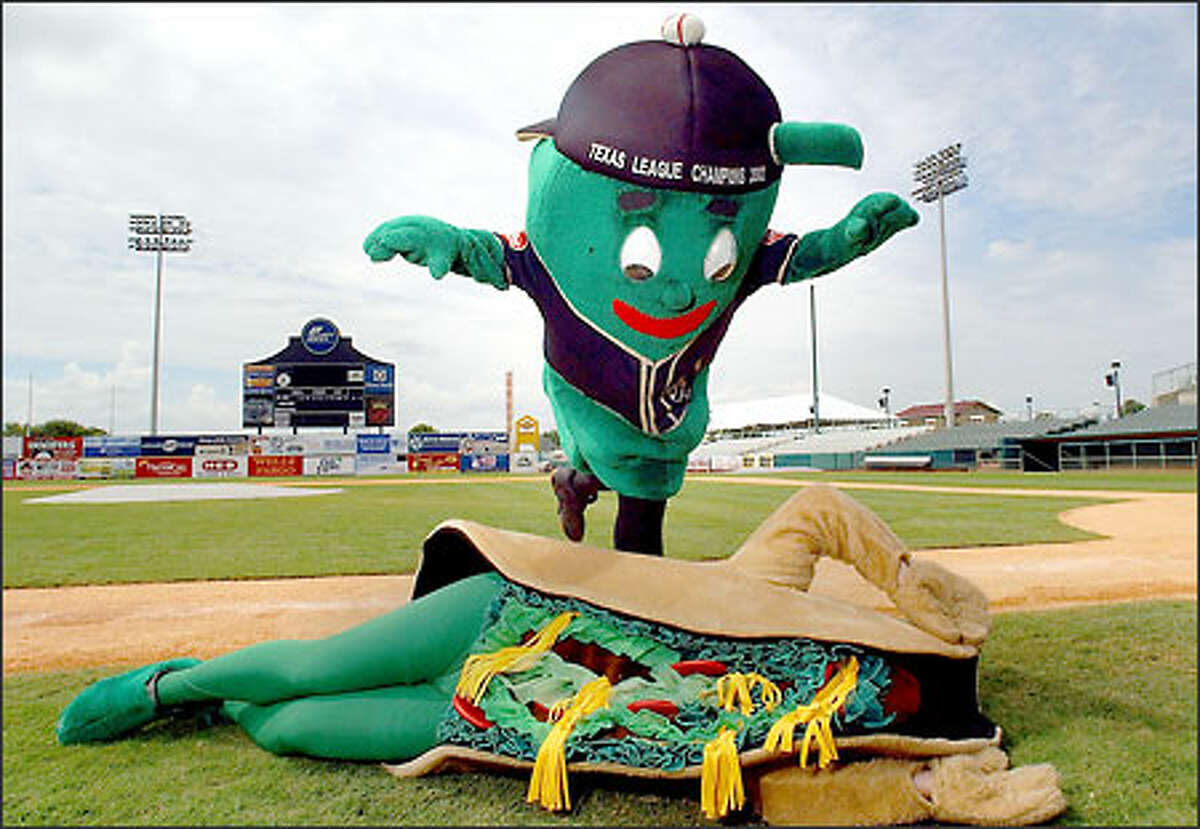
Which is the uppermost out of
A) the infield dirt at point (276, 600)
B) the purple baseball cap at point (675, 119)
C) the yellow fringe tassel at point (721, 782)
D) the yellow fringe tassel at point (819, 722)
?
the purple baseball cap at point (675, 119)

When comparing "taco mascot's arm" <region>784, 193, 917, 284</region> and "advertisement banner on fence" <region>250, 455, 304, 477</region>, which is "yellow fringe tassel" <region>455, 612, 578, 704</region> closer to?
"taco mascot's arm" <region>784, 193, 917, 284</region>

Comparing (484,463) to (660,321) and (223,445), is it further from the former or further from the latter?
(660,321)

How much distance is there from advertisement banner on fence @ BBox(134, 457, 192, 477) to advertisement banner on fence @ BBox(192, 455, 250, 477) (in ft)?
0.95

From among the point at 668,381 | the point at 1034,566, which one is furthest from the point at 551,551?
the point at 1034,566

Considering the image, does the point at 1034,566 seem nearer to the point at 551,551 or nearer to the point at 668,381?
the point at 668,381

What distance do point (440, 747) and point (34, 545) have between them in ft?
26.0

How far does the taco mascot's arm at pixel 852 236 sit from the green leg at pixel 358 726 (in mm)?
1828

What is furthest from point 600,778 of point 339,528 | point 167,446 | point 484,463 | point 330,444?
point 167,446

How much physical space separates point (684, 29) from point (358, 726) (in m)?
2.23

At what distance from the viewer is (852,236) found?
2416 millimetres

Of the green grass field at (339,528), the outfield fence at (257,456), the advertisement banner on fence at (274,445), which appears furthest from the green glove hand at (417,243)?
the advertisement banner on fence at (274,445)

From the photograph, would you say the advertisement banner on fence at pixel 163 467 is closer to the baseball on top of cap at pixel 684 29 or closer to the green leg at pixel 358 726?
the green leg at pixel 358 726

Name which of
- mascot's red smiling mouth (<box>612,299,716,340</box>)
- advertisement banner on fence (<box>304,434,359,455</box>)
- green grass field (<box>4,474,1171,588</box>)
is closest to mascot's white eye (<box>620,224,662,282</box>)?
mascot's red smiling mouth (<box>612,299,716,340</box>)

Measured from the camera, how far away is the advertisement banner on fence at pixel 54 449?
28.2 m
